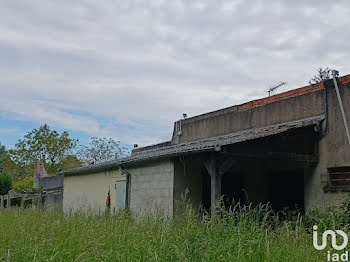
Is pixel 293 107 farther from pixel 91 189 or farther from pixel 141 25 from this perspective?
pixel 91 189

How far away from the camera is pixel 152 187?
1301 centimetres

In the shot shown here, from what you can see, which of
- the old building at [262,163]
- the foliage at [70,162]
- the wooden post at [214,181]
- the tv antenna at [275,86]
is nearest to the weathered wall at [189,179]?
the old building at [262,163]

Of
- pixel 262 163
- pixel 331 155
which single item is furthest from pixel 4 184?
pixel 331 155

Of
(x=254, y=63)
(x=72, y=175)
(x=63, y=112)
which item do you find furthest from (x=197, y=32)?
(x=63, y=112)

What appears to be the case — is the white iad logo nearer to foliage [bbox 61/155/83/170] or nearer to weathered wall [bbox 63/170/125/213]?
weathered wall [bbox 63/170/125/213]

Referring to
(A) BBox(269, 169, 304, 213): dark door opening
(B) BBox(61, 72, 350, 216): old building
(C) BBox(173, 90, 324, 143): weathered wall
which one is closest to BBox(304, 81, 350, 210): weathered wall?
(B) BBox(61, 72, 350, 216): old building

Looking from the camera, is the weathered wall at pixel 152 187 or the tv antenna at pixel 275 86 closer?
the weathered wall at pixel 152 187

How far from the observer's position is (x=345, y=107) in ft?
37.8

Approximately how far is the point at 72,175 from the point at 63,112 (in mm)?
28243

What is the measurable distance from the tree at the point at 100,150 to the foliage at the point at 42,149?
1.52 m

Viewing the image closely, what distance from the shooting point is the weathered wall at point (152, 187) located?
477 inches

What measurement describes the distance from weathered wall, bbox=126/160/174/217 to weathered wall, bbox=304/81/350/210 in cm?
Answer: 403

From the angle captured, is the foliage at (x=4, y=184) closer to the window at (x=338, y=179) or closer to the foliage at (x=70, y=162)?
the foliage at (x=70, y=162)

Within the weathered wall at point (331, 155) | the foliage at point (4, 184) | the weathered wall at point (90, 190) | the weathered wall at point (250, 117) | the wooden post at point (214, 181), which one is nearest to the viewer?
the wooden post at point (214, 181)
